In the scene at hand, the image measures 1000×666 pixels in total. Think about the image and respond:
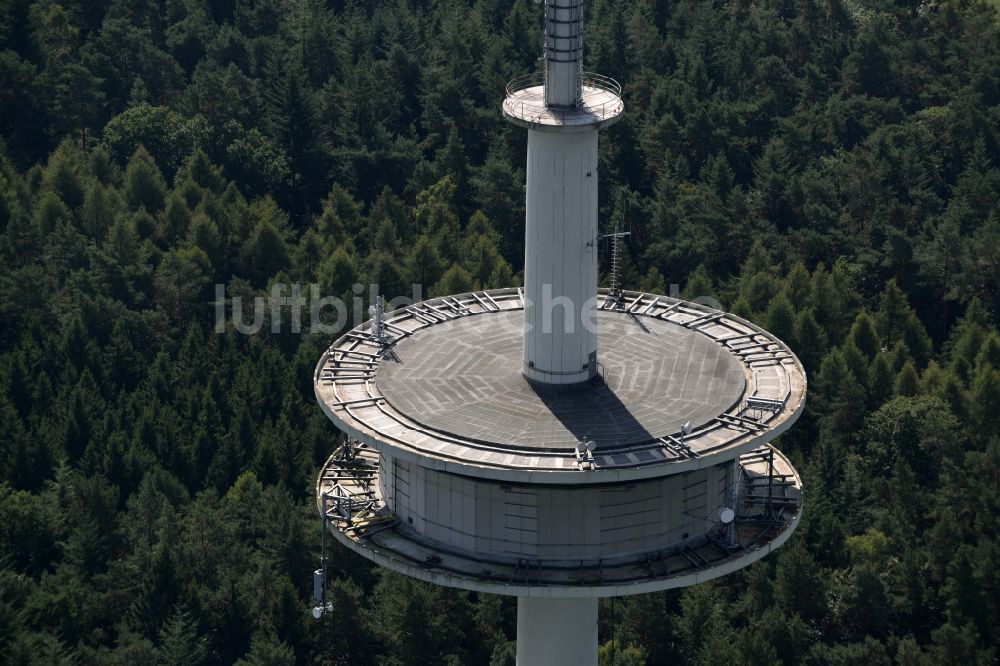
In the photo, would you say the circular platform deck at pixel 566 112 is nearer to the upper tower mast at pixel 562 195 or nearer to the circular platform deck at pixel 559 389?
the upper tower mast at pixel 562 195

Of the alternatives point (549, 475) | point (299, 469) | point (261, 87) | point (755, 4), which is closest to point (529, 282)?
point (549, 475)

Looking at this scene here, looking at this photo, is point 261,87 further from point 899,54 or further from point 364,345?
point 364,345

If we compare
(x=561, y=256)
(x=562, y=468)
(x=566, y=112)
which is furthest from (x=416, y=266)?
(x=562, y=468)

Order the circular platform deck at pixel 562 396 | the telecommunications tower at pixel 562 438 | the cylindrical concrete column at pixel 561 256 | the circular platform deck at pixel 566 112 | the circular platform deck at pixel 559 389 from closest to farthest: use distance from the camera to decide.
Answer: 1. the circular platform deck at pixel 562 396
2. the telecommunications tower at pixel 562 438
3. the circular platform deck at pixel 566 112
4. the circular platform deck at pixel 559 389
5. the cylindrical concrete column at pixel 561 256

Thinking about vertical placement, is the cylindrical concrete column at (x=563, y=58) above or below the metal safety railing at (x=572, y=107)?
above

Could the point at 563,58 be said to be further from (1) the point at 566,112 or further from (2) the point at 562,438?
(2) the point at 562,438

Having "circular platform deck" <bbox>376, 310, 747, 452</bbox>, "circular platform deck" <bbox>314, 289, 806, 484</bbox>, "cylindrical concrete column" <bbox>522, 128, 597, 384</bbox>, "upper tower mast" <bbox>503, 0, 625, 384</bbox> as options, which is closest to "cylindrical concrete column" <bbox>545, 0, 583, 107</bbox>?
"upper tower mast" <bbox>503, 0, 625, 384</bbox>

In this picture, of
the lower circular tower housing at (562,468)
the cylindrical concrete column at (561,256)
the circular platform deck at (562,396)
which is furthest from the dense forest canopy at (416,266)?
the cylindrical concrete column at (561,256)
